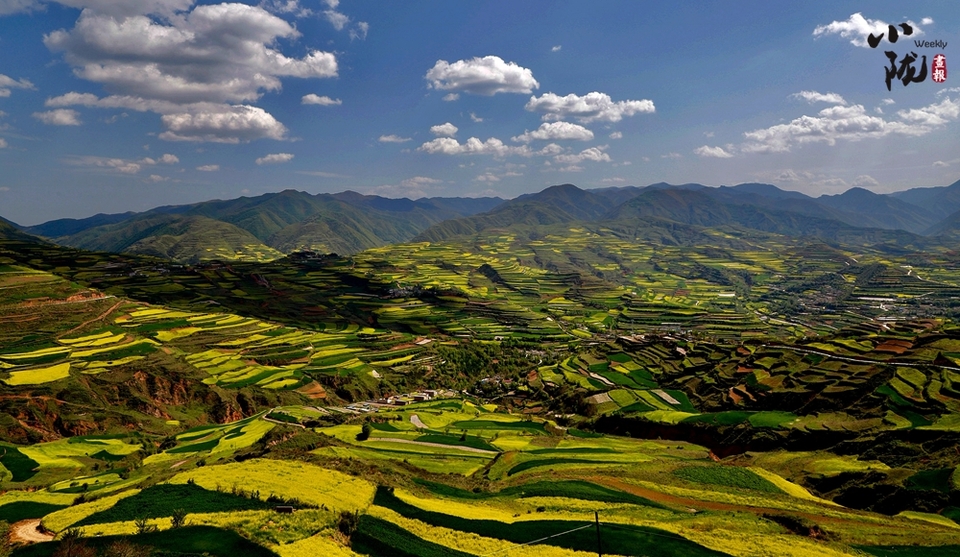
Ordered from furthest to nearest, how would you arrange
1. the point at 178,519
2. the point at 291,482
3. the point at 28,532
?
the point at 291,482 < the point at 28,532 < the point at 178,519

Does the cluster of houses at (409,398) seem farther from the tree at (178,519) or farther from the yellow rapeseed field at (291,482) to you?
the tree at (178,519)

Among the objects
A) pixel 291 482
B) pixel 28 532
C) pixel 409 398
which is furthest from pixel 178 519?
pixel 409 398

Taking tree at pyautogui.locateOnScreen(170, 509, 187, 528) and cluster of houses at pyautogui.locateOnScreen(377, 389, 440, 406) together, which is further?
cluster of houses at pyautogui.locateOnScreen(377, 389, 440, 406)

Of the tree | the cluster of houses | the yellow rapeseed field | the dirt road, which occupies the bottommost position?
the cluster of houses

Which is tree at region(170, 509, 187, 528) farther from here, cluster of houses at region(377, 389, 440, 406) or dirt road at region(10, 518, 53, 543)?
cluster of houses at region(377, 389, 440, 406)

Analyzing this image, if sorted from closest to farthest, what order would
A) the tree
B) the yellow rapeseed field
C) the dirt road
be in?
1. the tree
2. the dirt road
3. the yellow rapeseed field

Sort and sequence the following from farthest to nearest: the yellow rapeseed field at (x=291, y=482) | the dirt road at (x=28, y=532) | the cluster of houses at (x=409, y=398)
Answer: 1. the cluster of houses at (x=409, y=398)
2. the yellow rapeseed field at (x=291, y=482)
3. the dirt road at (x=28, y=532)

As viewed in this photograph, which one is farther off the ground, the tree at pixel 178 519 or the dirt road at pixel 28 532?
the tree at pixel 178 519

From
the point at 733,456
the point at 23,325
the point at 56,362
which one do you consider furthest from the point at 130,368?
the point at 733,456

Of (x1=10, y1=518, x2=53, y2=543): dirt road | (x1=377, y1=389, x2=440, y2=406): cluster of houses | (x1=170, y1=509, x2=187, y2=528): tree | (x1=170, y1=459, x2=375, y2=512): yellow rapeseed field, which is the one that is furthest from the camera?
(x1=377, y1=389, x2=440, y2=406): cluster of houses

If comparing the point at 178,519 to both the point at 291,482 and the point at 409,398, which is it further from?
the point at 409,398

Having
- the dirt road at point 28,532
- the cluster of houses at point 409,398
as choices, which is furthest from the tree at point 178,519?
the cluster of houses at point 409,398

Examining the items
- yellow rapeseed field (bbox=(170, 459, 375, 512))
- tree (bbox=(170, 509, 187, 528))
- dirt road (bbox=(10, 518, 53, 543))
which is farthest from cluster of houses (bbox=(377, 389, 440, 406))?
tree (bbox=(170, 509, 187, 528))
